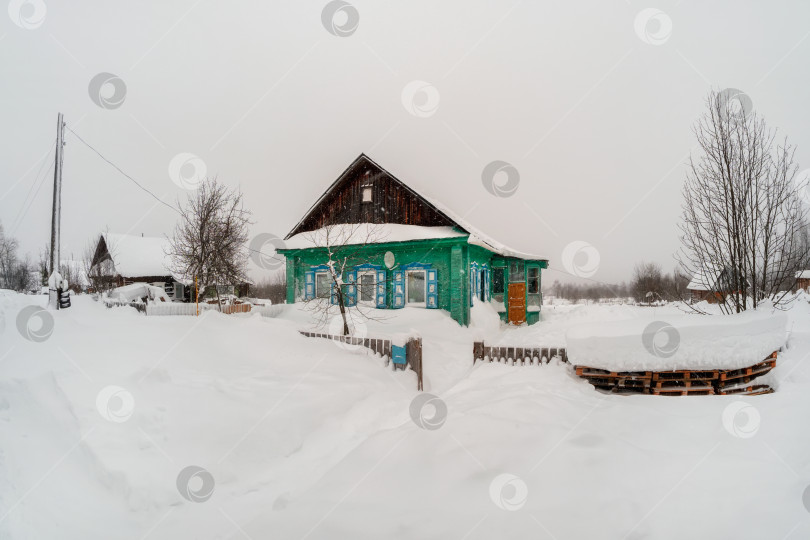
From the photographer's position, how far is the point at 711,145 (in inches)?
372

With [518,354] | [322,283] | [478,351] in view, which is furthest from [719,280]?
[322,283]

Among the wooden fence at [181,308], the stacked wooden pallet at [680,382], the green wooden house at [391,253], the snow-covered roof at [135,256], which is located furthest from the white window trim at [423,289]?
the snow-covered roof at [135,256]

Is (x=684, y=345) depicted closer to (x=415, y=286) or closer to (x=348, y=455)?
(x=348, y=455)

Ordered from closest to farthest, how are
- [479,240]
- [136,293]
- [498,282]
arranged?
1. [479,240]
2. [498,282]
3. [136,293]

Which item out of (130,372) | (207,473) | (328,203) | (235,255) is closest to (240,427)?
(207,473)

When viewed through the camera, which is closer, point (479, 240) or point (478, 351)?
point (478, 351)

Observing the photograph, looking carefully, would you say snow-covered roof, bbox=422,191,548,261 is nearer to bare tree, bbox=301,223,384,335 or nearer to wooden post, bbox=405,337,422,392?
A: bare tree, bbox=301,223,384,335

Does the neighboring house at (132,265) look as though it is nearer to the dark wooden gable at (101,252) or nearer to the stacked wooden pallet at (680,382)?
the dark wooden gable at (101,252)

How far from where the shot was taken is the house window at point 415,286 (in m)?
15.9

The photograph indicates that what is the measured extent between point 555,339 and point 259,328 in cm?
1046

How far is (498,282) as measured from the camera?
2012 cm

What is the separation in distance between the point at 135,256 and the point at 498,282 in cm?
3136

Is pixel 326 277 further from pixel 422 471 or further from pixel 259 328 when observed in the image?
pixel 422 471

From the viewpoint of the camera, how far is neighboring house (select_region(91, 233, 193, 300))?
1215 inches
